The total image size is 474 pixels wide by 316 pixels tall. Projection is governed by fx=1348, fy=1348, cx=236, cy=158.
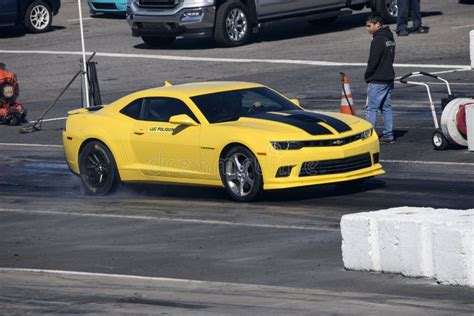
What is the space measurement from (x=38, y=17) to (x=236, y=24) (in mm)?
6618

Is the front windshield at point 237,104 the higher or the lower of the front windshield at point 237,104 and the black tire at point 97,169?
the higher

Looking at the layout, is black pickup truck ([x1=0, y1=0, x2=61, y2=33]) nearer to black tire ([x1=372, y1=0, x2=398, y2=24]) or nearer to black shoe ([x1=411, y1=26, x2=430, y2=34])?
black tire ([x1=372, y1=0, x2=398, y2=24])

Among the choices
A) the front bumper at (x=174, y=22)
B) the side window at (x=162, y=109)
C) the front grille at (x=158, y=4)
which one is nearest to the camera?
the side window at (x=162, y=109)

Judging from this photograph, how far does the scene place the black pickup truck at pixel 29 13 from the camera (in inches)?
1276

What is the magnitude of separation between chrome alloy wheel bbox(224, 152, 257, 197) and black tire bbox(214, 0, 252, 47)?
1420 cm

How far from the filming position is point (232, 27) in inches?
1169

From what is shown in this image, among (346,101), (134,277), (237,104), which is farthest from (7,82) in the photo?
(134,277)

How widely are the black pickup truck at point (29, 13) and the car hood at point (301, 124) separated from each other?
694 inches

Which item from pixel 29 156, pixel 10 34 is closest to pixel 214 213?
pixel 29 156

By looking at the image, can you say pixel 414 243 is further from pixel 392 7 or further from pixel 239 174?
pixel 392 7

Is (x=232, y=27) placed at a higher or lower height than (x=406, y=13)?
lower

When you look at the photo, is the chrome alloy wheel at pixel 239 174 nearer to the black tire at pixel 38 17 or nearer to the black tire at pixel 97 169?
the black tire at pixel 97 169

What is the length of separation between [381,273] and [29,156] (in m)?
10.2

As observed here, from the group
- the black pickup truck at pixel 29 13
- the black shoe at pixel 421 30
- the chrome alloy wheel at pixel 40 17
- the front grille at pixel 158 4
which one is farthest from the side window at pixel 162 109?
the chrome alloy wheel at pixel 40 17
